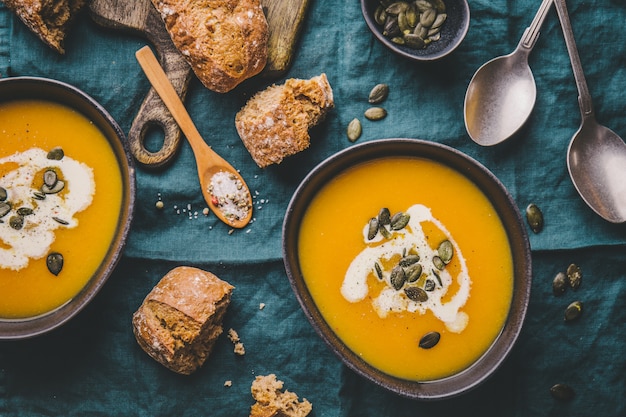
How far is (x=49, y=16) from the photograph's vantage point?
2227mm

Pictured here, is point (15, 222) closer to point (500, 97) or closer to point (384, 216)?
point (384, 216)

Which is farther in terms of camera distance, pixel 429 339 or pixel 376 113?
pixel 376 113

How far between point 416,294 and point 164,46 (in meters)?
1.37

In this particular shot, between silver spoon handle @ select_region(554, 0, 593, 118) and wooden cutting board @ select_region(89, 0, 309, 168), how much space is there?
38.8 inches

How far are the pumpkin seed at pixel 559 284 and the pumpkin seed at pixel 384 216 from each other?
0.75 meters

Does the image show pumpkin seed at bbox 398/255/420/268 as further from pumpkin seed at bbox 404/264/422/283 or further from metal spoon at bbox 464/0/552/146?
metal spoon at bbox 464/0/552/146

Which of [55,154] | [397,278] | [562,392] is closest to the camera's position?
[397,278]

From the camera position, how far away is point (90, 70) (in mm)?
2348

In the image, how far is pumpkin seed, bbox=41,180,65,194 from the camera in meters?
2.19

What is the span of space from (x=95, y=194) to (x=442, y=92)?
1.40m

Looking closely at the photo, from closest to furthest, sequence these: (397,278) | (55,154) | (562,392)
Answer: (397,278) < (55,154) < (562,392)

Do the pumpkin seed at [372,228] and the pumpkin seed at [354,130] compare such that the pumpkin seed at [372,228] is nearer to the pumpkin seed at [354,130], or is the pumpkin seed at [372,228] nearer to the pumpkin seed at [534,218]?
the pumpkin seed at [354,130]

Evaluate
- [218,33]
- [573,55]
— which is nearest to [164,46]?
[218,33]

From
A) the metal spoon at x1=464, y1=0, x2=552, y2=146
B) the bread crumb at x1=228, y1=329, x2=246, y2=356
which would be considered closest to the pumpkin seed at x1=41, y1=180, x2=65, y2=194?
the bread crumb at x1=228, y1=329, x2=246, y2=356
